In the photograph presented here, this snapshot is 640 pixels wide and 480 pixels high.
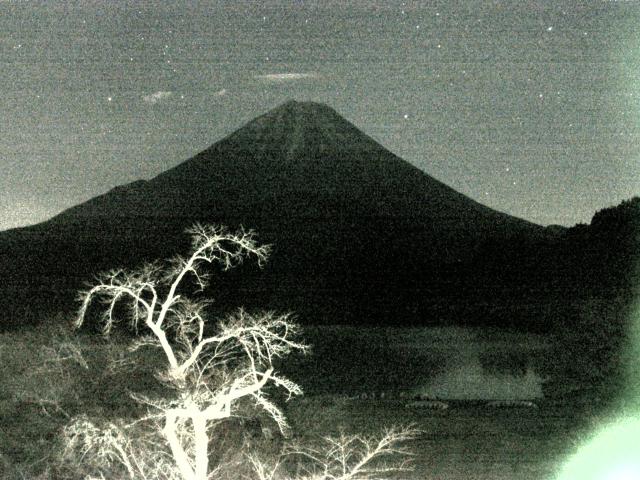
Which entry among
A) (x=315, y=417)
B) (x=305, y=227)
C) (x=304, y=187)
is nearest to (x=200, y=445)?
(x=315, y=417)

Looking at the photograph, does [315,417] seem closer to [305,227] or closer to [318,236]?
[305,227]

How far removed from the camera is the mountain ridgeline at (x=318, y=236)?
139ft

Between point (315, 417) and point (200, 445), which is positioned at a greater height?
point (200, 445)

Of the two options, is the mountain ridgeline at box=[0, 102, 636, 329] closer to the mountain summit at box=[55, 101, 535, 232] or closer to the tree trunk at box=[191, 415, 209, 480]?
the mountain summit at box=[55, 101, 535, 232]

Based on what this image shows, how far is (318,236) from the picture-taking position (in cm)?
6438

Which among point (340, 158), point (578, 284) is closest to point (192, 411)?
point (578, 284)

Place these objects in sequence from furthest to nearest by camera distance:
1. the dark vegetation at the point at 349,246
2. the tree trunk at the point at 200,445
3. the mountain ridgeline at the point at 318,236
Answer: the mountain ridgeline at the point at 318,236 → the dark vegetation at the point at 349,246 → the tree trunk at the point at 200,445

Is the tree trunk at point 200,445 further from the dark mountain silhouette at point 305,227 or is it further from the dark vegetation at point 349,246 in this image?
the dark mountain silhouette at point 305,227

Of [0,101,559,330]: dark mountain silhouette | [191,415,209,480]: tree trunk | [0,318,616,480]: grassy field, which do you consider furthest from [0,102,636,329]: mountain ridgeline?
[191,415,209,480]: tree trunk

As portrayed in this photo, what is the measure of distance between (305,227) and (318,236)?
65.4 inches

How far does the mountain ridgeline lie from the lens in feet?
139

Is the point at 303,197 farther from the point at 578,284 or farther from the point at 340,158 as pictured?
the point at 578,284

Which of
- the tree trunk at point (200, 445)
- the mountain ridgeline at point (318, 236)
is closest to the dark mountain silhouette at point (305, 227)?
the mountain ridgeline at point (318, 236)

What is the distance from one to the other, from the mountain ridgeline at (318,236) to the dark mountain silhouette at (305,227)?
15 centimetres
